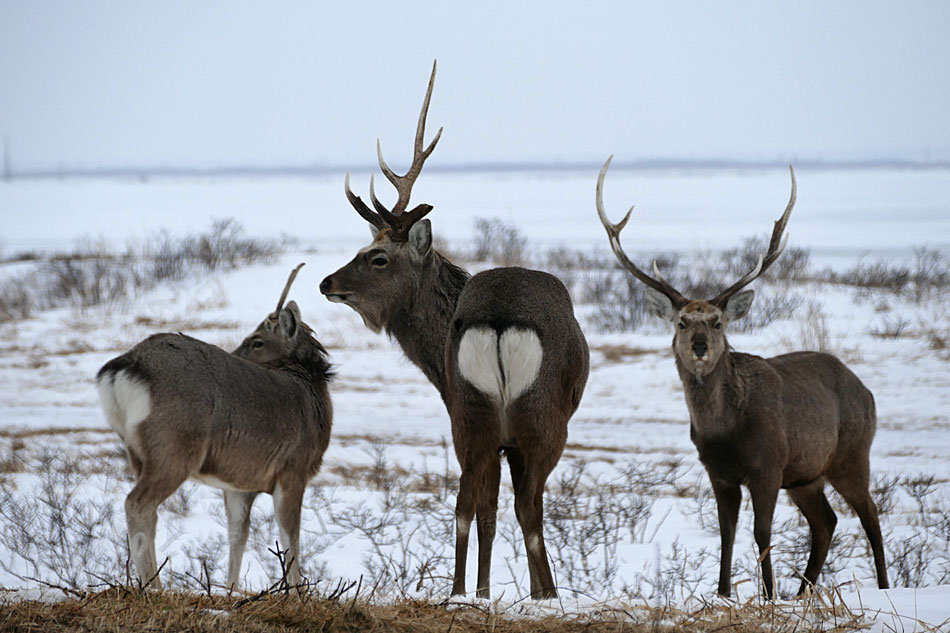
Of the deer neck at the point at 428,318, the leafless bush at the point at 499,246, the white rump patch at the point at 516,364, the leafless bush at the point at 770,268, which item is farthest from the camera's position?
the leafless bush at the point at 499,246

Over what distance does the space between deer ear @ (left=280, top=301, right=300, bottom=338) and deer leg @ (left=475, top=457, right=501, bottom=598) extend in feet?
8.76

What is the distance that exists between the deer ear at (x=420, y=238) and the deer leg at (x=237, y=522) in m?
2.08

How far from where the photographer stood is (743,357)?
758cm

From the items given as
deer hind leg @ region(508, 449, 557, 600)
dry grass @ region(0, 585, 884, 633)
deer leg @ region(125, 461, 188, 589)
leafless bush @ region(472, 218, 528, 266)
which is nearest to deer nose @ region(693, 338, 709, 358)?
deer hind leg @ region(508, 449, 557, 600)

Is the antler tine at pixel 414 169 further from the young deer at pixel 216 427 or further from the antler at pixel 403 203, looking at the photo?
the young deer at pixel 216 427

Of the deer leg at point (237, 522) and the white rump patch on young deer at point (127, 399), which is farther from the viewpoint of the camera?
the deer leg at point (237, 522)

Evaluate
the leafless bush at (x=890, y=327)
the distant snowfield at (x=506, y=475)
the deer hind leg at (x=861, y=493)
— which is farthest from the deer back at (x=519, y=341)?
the leafless bush at (x=890, y=327)

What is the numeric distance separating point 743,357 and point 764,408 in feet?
1.99

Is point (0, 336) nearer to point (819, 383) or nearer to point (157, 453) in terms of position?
point (157, 453)

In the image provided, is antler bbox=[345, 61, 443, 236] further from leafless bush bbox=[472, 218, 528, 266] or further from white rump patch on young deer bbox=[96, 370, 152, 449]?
leafless bush bbox=[472, 218, 528, 266]

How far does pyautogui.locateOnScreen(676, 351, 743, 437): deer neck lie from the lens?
23.2ft

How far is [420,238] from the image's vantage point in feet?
23.5

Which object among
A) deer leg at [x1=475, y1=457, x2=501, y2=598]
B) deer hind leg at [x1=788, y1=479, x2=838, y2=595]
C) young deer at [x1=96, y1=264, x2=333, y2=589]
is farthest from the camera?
deer hind leg at [x1=788, y1=479, x2=838, y2=595]

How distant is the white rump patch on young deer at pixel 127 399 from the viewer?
6199 millimetres
